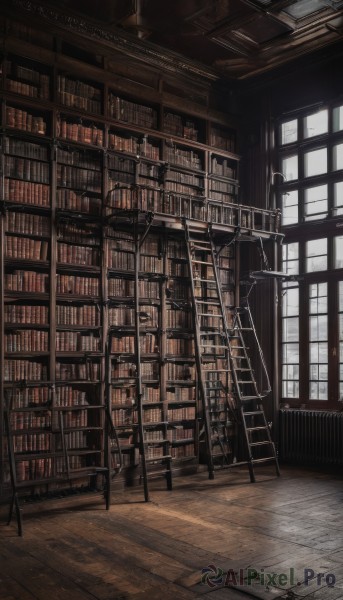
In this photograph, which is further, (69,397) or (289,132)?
(289,132)

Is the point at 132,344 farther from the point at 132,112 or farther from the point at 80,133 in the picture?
the point at 132,112

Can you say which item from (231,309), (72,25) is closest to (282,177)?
(231,309)

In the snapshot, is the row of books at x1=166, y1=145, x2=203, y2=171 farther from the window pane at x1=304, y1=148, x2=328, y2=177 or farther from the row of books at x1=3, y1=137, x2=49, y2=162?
the row of books at x1=3, y1=137, x2=49, y2=162

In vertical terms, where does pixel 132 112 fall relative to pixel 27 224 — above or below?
above

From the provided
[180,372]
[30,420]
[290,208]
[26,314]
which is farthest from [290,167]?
[30,420]

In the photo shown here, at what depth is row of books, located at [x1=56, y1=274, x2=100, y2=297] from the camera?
5.44 m

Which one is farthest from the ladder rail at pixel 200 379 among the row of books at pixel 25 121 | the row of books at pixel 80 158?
the row of books at pixel 25 121

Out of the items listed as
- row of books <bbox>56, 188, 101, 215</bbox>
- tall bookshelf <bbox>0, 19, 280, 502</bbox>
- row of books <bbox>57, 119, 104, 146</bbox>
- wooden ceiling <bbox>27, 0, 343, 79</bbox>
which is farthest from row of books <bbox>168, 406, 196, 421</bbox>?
wooden ceiling <bbox>27, 0, 343, 79</bbox>

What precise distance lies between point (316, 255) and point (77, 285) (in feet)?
9.51

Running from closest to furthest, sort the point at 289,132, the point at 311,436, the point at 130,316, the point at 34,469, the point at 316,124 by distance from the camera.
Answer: the point at 34,469
the point at 130,316
the point at 311,436
the point at 316,124
the point at 289,132

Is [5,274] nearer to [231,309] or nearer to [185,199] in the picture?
[185,199]

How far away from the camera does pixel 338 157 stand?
21.5 feet

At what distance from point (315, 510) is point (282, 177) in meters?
4.02

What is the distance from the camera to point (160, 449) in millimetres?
5969
